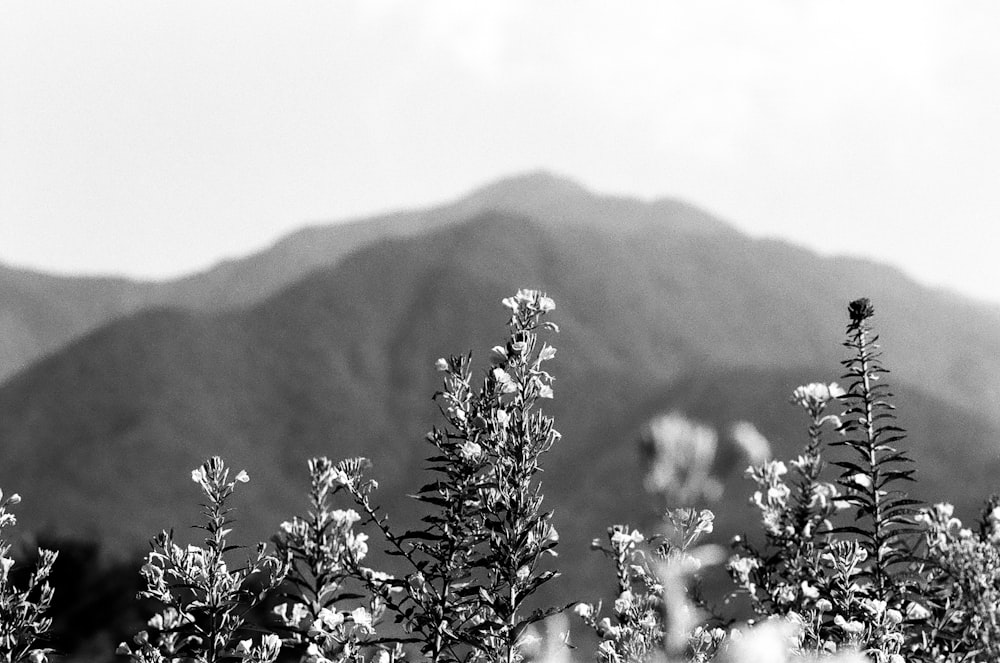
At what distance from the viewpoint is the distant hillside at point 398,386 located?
116m

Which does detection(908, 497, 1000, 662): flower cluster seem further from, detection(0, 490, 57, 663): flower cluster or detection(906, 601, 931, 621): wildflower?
detection(0, 490, 57, 663): flower cluster

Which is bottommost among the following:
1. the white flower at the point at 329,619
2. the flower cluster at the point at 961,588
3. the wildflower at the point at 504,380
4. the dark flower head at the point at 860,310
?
the white flower at the point at 329,619

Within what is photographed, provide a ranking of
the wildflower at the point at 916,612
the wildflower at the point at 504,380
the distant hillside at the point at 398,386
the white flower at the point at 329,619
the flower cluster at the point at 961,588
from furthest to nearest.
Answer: the distant hillside at the point at 398,386 < the wildflower at the point at 916,612 < the wildflower at the point at 504,380 < the white flower at the point at 329,619 < the flower cluster at the point at 961,588

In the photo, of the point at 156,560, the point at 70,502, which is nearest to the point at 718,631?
the point at 156,560

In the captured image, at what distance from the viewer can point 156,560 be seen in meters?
5.13

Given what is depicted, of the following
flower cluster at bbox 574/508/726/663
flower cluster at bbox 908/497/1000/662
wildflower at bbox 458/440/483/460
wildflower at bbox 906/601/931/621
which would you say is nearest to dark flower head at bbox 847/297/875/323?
flower cluster at bbox 908/497/1000/662

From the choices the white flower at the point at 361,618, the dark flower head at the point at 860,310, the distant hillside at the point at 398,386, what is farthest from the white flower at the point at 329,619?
the distant hillside at the point at 398,386

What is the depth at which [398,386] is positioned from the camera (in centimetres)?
16350

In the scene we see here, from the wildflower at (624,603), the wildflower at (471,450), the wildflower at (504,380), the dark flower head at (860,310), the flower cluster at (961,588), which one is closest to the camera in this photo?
the flower cluster at (961,588)

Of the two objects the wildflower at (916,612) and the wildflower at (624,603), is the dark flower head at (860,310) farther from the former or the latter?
the wildflower at (624,603)

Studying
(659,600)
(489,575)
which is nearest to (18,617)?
(489,575)

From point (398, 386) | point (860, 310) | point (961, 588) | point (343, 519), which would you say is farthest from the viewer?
point (398, 386)

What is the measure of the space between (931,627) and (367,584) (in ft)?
9.71

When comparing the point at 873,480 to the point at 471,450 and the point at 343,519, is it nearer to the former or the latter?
the point at 471,450
